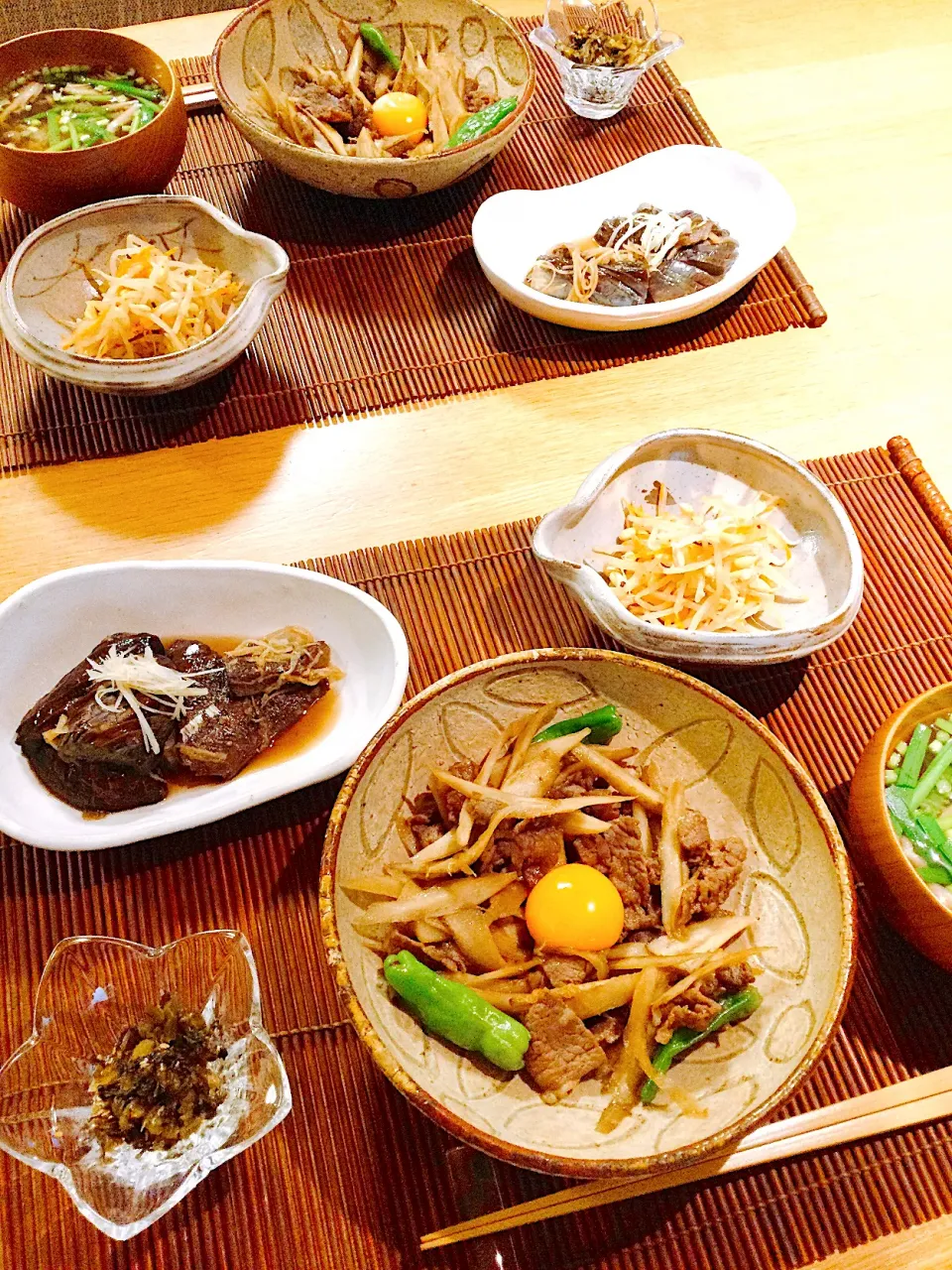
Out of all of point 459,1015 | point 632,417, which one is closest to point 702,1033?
point 459,1015

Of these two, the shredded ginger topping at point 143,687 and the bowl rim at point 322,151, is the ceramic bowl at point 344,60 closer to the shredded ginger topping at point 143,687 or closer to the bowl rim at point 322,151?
the bowl rim at point 322,151

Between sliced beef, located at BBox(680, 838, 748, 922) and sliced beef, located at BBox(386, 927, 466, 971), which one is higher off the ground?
sliced beef, located at BBox(680, 838, 748, 922)

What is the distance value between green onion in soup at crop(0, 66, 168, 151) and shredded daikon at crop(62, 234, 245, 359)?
43 cm

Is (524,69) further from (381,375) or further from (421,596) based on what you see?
(421,596)

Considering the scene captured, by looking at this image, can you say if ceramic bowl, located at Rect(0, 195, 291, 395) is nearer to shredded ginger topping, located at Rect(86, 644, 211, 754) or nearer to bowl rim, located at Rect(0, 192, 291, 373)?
bowl rim, located at Rect(0, 192, 291, 373)

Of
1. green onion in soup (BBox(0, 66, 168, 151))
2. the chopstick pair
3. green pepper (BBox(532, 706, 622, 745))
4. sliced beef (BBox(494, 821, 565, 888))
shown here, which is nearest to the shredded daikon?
green onion in soup (BBox(0, 66, 168, 151))

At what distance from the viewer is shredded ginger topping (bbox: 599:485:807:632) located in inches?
67.1

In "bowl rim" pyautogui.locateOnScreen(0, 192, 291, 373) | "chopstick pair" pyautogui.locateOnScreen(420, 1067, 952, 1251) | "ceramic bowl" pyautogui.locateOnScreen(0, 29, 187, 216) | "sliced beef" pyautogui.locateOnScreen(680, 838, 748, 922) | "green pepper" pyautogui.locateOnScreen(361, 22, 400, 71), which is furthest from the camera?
"green pepper" pyautogui.locateOnScreen(361, 22, 400, 71)

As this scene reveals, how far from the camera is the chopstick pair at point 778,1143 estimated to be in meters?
1.27

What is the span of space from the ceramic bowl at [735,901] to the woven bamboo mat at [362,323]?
965mm

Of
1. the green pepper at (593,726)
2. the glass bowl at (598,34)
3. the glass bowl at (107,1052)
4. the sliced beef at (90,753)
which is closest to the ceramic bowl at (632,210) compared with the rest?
the glass bowl at (598,34)

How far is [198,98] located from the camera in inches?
104

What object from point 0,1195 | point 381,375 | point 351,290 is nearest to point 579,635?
point 381,375

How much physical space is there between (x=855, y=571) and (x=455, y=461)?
0.90 metres
